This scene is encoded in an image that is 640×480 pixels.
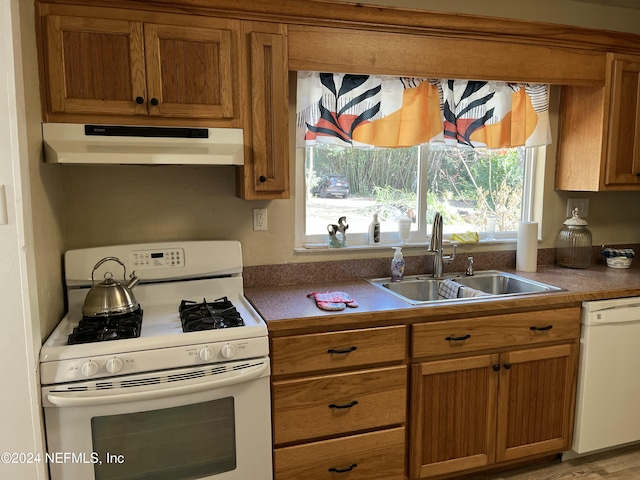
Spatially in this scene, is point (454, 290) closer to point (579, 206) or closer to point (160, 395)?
point (579, 206)

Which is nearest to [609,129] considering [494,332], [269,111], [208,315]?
[494,332]

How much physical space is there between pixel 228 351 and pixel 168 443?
392 mm

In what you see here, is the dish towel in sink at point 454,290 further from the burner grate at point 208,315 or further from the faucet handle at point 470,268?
the burner grate at point 208,315

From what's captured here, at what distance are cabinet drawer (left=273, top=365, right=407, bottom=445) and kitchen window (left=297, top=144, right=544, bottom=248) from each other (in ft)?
2.66

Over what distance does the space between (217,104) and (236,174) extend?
0.39 meters

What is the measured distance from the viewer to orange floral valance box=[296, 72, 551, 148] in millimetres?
2418

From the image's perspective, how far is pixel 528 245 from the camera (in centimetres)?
274

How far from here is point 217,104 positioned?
201 cm

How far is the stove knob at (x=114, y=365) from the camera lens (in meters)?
1.61

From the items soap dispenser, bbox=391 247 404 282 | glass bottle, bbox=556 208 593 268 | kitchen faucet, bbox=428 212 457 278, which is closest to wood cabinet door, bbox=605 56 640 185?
glass bottle, bbox=556 208 593 268

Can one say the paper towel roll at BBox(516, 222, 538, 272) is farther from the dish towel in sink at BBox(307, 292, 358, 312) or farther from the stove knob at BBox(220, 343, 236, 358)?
the stove knob at BBox(220, 343, 236, 358)

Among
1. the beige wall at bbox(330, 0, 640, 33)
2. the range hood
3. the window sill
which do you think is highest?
the beige wall at bbox(330, 0, 640, 33)

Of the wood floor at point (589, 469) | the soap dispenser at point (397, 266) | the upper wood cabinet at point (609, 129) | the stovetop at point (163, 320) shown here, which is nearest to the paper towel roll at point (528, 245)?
the upper wood cabinet at point (609, 129)

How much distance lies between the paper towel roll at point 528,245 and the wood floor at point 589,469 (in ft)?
3.25
